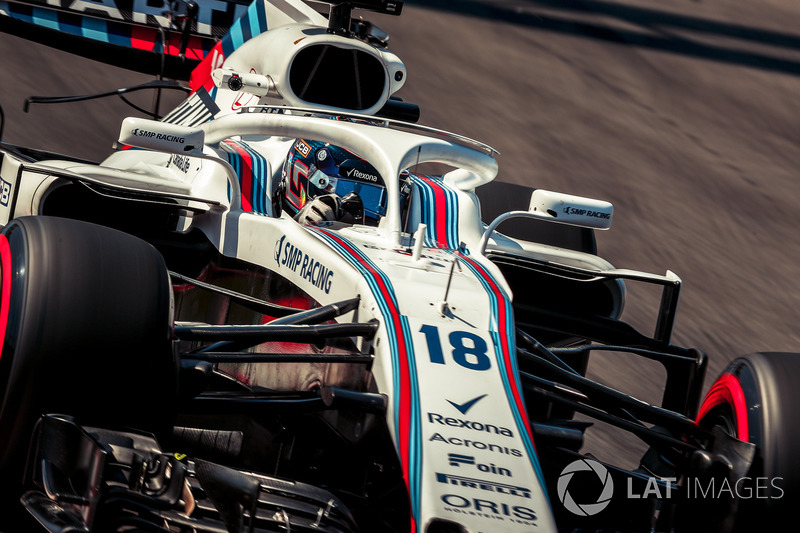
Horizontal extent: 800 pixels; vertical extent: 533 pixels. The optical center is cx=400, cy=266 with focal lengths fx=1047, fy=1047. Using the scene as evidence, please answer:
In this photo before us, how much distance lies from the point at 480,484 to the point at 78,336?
131cm

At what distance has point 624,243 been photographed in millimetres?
9422

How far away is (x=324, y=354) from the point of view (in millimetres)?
3980

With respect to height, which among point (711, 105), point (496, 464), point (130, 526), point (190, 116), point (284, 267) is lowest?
point (130, 526)

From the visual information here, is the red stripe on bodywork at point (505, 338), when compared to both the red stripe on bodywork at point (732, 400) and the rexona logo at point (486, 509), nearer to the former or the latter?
the rexona logo at point (486, 509)

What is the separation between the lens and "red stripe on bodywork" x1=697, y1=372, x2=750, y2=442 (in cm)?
387

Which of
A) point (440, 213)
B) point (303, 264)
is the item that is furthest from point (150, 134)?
point (440, 213)

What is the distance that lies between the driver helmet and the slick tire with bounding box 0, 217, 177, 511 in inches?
64.1

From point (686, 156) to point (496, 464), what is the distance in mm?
9549

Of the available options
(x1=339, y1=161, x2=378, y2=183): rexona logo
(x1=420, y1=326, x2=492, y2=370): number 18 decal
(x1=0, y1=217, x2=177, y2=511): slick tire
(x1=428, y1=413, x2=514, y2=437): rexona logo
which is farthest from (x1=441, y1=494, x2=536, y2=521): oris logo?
(x1=339, y1=161, x2=378, y2=183): rexona logo

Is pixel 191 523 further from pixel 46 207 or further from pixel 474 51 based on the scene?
pixel 474 51

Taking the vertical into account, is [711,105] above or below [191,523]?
above

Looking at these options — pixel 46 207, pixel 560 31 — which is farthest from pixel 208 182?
pixel 560 31

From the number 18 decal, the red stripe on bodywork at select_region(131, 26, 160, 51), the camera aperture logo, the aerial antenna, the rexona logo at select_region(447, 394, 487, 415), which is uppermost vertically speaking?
the aerial antenna

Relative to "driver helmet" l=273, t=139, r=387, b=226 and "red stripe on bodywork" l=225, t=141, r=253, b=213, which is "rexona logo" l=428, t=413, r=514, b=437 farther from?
"red stripe on bodywork" l=225, t=141, r=253, b=213
